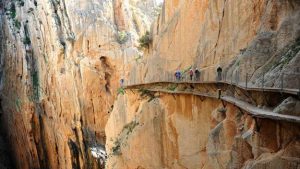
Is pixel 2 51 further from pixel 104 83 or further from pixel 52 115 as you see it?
pixel 104 83

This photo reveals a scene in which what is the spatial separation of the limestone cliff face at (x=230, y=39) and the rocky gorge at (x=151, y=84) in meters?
0.04

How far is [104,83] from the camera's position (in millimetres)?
41281

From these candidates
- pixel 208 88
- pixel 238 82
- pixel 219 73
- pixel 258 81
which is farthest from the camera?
pixel 208 88

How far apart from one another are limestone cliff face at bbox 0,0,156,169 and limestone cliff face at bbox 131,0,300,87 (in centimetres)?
2063

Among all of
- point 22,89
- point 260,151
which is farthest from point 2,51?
point 260,151

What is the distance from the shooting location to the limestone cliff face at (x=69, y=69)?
4084 cm

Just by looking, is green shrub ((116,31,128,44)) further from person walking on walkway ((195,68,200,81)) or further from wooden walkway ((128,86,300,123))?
wooden walkway ((128,86,300,123))

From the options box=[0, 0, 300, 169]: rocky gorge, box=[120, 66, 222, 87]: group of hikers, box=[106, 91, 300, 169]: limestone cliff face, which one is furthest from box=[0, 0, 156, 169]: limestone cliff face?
box=[120, 66, 222, 87]: group of hikers

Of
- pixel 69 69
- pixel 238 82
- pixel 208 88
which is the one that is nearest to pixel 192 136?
pixel 208 88

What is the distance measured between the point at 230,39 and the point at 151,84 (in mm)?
9017

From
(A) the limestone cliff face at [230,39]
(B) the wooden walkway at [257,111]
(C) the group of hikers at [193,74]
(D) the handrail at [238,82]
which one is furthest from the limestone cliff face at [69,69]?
(B) the wooden walkway at [257,111]

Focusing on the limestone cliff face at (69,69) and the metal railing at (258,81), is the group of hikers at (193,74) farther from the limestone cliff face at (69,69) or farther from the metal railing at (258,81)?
the limestone cliff face at (69,69)

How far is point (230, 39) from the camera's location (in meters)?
12.3

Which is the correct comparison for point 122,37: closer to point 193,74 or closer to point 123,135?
point 123,135
